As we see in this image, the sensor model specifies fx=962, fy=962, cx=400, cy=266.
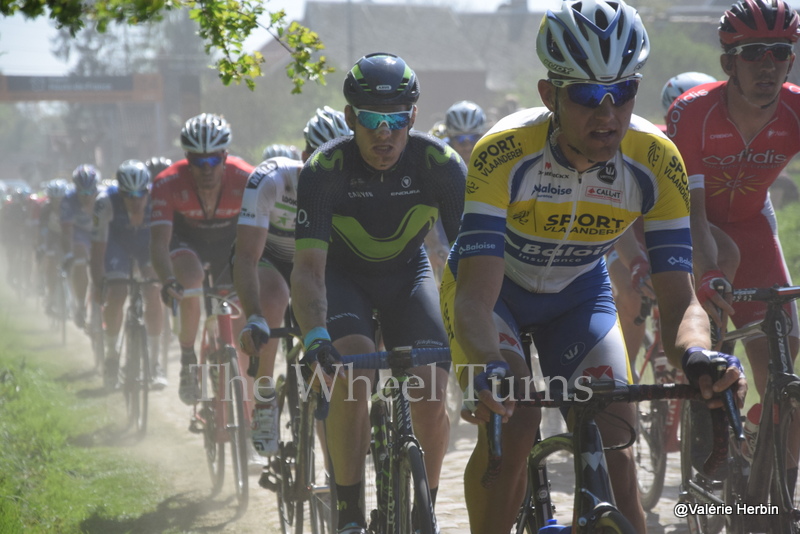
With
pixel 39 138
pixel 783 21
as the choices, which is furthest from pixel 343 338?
pixel 39 138

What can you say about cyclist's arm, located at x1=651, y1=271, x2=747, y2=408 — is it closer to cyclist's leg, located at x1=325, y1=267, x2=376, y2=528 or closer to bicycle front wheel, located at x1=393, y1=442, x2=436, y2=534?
bicycle front wheel, located at x1=393, y1=442, x2=436, y2=534

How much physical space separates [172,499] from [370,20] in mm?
67105

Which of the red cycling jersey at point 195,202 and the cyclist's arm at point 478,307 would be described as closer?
the cyclist's arm at point 478,307

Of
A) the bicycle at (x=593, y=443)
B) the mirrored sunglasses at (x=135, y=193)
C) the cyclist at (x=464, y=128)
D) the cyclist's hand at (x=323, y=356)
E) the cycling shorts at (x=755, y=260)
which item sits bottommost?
the bicycle at (x=593, y=443)

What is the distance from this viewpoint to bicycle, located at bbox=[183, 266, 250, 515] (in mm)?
7141

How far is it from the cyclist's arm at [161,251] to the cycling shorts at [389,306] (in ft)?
11.0

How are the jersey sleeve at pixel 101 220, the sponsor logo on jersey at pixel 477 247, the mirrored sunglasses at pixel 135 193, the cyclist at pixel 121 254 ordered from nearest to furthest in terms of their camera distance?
the sponsor logo on jersey at pixel 477 247 < the cyclist at pixel 121 254 < the mirrored sunglasses at pixel 135 193 < the jersey sleeve at pixel 101 220

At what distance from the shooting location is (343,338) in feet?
15.2

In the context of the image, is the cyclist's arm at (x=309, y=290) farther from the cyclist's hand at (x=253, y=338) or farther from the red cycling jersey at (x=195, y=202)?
the red cycling jersey at (x=195, y=202)

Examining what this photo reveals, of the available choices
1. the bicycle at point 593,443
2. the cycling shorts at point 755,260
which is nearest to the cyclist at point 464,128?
the cycling shorts at point 755,260

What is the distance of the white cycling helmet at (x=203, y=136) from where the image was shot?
26.0 feet

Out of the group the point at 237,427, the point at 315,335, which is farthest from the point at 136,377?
the point at 315,335

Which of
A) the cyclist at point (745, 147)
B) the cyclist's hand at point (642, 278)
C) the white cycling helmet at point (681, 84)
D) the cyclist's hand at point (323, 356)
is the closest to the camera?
the cyclist's hand at point (323, 356)

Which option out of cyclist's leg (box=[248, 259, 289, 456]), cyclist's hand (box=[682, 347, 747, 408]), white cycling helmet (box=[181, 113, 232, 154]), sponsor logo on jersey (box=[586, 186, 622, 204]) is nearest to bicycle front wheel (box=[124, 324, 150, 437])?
white cycling helmet (box=[181, 113, 232, 154])
